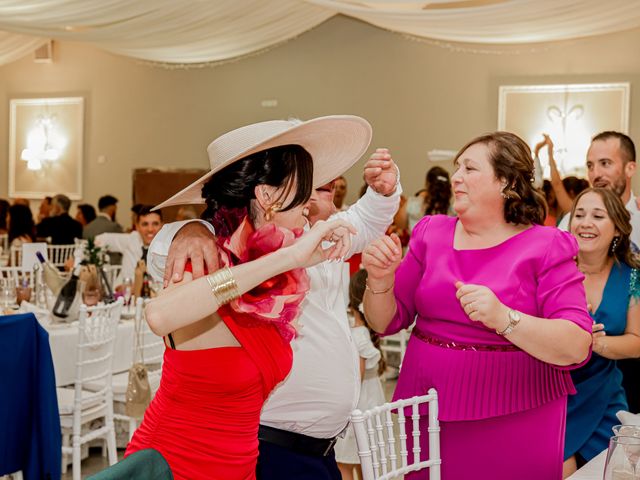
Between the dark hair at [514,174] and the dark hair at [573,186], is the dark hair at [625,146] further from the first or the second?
the dark hair at [573,186]

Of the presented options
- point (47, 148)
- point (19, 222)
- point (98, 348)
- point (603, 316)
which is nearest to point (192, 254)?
point (603, 316)

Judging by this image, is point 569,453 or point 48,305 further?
point 48,305

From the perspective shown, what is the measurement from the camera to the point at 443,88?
406 inches

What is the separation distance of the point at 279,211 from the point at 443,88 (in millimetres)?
9090

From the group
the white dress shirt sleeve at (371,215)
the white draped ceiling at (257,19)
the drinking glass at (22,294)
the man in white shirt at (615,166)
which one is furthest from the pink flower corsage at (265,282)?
the white draped ceiling at (257,19)

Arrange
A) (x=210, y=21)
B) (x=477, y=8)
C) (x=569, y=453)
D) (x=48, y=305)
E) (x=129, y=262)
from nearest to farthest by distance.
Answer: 1. (x=569, y=453)
2. (x=48, y=305)
3. (x=129, y=262)
4. (x=477, y=8)
5. (x=210, y=21)

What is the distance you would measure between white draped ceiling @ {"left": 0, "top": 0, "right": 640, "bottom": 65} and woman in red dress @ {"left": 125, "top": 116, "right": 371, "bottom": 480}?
568 cm

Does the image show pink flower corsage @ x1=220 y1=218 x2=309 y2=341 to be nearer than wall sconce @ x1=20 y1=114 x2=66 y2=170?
Yes

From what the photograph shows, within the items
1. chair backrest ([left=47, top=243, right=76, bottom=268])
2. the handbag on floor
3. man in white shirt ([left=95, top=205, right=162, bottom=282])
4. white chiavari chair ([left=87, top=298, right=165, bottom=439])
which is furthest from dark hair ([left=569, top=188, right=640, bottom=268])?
chair backrest ([left=47, top=243, right=76, bottom=268])

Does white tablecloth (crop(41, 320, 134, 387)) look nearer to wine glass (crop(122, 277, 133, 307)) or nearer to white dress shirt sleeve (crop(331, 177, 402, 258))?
wine glass (crop(122, 277, 133, 307))

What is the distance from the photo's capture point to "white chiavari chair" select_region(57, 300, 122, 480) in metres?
3.97

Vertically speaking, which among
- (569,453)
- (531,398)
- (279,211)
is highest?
(279,211)

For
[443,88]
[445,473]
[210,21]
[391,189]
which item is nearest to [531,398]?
[445,473]

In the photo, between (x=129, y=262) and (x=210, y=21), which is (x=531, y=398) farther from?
(x=210, y=21)
